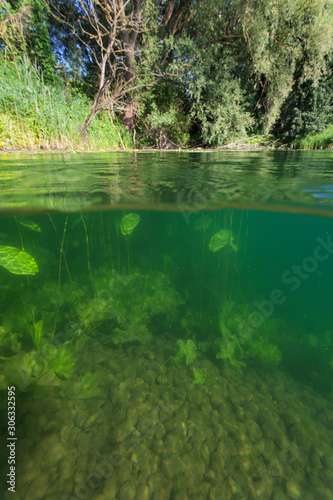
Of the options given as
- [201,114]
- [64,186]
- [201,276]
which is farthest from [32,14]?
[201,276]

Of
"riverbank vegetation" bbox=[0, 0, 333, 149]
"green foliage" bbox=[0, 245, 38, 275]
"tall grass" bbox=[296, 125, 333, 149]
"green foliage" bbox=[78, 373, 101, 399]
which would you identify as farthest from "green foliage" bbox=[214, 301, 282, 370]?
"tall grass" bbox=[296, 125, 333, 149]

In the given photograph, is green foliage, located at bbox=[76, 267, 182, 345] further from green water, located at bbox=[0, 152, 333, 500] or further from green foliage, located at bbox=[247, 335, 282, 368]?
green foliage, located at bbox=[247, 335, 282, 368]

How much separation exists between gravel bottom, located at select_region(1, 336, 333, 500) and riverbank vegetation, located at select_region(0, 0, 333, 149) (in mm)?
9351

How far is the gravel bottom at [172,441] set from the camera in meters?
1.37

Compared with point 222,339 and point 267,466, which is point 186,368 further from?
point 267,466

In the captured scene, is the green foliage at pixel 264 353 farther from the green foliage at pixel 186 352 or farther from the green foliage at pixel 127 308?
the green foliage at pixel 127 308

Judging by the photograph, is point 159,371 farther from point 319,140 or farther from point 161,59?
point 319,140

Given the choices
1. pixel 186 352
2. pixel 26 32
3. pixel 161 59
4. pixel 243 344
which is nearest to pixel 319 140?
pixel 161 59

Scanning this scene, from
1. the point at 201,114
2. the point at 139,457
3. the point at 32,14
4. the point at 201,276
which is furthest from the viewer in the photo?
the point at 201,114

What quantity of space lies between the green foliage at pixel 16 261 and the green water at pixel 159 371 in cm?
2

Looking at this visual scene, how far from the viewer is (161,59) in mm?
14250

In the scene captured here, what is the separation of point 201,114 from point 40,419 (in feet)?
58.4

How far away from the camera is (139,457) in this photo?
1.50 m

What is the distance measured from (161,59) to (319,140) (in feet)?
46.7
